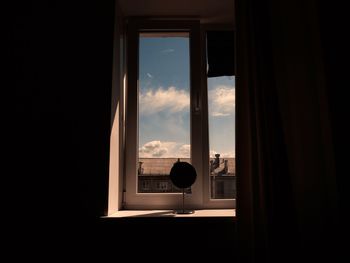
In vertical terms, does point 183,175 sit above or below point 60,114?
below

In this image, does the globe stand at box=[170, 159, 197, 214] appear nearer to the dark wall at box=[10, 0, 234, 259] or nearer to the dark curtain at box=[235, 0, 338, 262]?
the dark wall at box=[10, 0, 234, 259]

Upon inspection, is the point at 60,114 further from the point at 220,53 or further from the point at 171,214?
the point at 220,53

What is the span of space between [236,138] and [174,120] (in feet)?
1.97

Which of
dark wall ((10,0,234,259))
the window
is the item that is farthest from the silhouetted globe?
dark wall ((10,0,234,259))

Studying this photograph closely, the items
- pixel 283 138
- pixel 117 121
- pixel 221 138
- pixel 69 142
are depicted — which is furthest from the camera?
pixel 221 138

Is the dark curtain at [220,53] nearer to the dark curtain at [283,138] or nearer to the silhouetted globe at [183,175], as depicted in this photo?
the dark curtain at [283,138]

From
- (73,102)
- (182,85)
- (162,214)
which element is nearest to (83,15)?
(73,102)

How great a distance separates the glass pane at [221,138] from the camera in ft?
6.51

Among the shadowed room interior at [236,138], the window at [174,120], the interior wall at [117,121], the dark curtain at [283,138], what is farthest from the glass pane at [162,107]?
the dark curtain at [283,138]

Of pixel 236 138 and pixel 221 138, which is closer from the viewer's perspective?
pixel 236 138

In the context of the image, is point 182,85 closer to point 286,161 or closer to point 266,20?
point 266,20

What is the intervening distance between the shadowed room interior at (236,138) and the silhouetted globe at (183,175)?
0.24m

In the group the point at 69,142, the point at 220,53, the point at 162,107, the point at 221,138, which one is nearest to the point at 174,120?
the point at 162,107

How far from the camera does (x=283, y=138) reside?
1.53m
